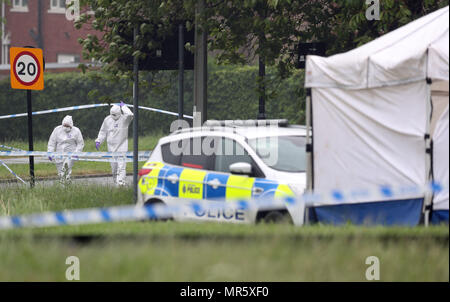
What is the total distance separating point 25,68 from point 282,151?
6554 mm

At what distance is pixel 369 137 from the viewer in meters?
7.85

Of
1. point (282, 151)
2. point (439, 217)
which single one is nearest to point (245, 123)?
point (282, 151)

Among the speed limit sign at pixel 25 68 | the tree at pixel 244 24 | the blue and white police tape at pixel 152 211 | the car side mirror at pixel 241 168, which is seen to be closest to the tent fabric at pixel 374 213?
the blue and white police tape at pixel 152 211

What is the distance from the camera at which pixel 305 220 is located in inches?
321

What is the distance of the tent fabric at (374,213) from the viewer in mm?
7367

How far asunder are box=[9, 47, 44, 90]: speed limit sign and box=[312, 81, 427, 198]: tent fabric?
23.9 ft

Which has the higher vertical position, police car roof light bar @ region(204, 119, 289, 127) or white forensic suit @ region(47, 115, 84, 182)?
police car roof light bar @ region(204, 119, 289, 127)

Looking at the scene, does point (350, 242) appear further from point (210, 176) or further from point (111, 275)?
point (210, 176)

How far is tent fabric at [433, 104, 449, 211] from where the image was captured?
711 centimetres

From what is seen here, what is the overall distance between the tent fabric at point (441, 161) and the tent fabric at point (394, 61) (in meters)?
0.45

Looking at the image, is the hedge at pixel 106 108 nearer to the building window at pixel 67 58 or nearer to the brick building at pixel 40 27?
the brick building at pixel 40 27

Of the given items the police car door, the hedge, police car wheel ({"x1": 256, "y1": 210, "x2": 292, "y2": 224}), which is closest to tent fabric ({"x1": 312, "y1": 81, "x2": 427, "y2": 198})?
police car wheel ({"x1": 256, "y1": 210, "x2": 292, "y2": 224})

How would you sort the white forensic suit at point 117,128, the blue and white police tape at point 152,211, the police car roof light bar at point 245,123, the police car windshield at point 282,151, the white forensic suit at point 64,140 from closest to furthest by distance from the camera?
the blue and white police tape at point 152,211
the police car windshield at point 282,151
the police car roof light bar at point 245,123
the white forensic suit at point 117,128
the white forensic suit at point 64,140

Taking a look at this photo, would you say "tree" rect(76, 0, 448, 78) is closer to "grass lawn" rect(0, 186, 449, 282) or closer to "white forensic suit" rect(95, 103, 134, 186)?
"white forensic suit" rect(95, 103, 134, 186)
